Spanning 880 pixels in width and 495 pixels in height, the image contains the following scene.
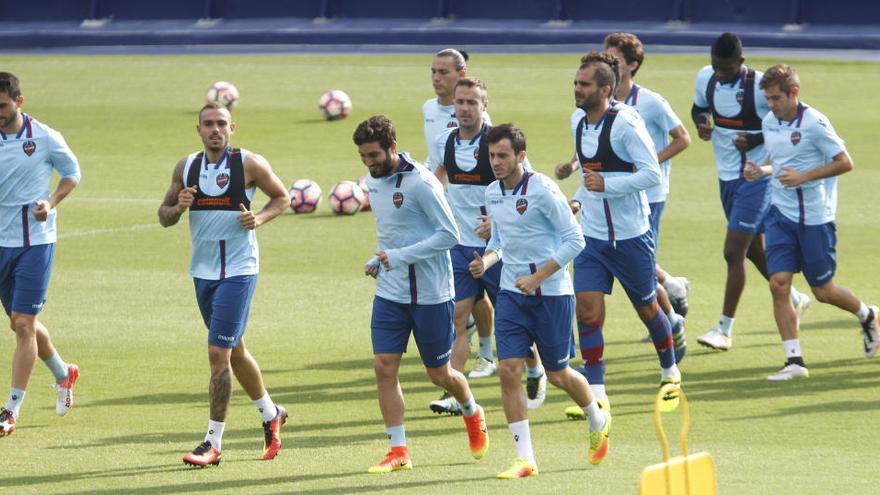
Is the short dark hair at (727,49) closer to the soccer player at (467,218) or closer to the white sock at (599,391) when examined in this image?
the soccer player at (467,218)

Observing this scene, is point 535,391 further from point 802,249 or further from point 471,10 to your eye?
point 471,10

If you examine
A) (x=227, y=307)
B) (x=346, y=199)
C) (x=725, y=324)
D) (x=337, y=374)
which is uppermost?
(x=227, y=307)

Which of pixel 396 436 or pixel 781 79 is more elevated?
pixel 781 79

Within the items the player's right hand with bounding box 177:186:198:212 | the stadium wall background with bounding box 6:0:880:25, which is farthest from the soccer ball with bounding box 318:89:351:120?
the player's right hand with bounding box 177:186:198:212

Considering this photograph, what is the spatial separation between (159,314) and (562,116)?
17.0m

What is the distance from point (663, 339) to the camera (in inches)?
452

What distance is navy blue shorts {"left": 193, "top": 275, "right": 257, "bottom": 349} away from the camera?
32.1 feet

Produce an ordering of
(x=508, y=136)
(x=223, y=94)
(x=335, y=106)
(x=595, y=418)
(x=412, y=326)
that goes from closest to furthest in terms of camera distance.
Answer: (x=508, y=136)
(x=595, y=418)
(x=412, y=326)
(x=335, y=106)
(x=223, y=94)

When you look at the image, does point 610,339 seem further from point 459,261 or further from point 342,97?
point 342,97

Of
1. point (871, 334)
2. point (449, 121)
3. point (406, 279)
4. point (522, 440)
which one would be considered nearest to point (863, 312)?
point (871, 334)

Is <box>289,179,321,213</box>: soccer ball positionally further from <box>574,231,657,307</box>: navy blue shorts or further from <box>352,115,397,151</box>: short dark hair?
<box>352,115,397,151</box>: short dark hair

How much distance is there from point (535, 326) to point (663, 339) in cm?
227

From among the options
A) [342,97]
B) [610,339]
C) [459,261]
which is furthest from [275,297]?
[342,97]

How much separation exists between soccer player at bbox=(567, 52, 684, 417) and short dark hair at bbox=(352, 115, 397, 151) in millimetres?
1835
